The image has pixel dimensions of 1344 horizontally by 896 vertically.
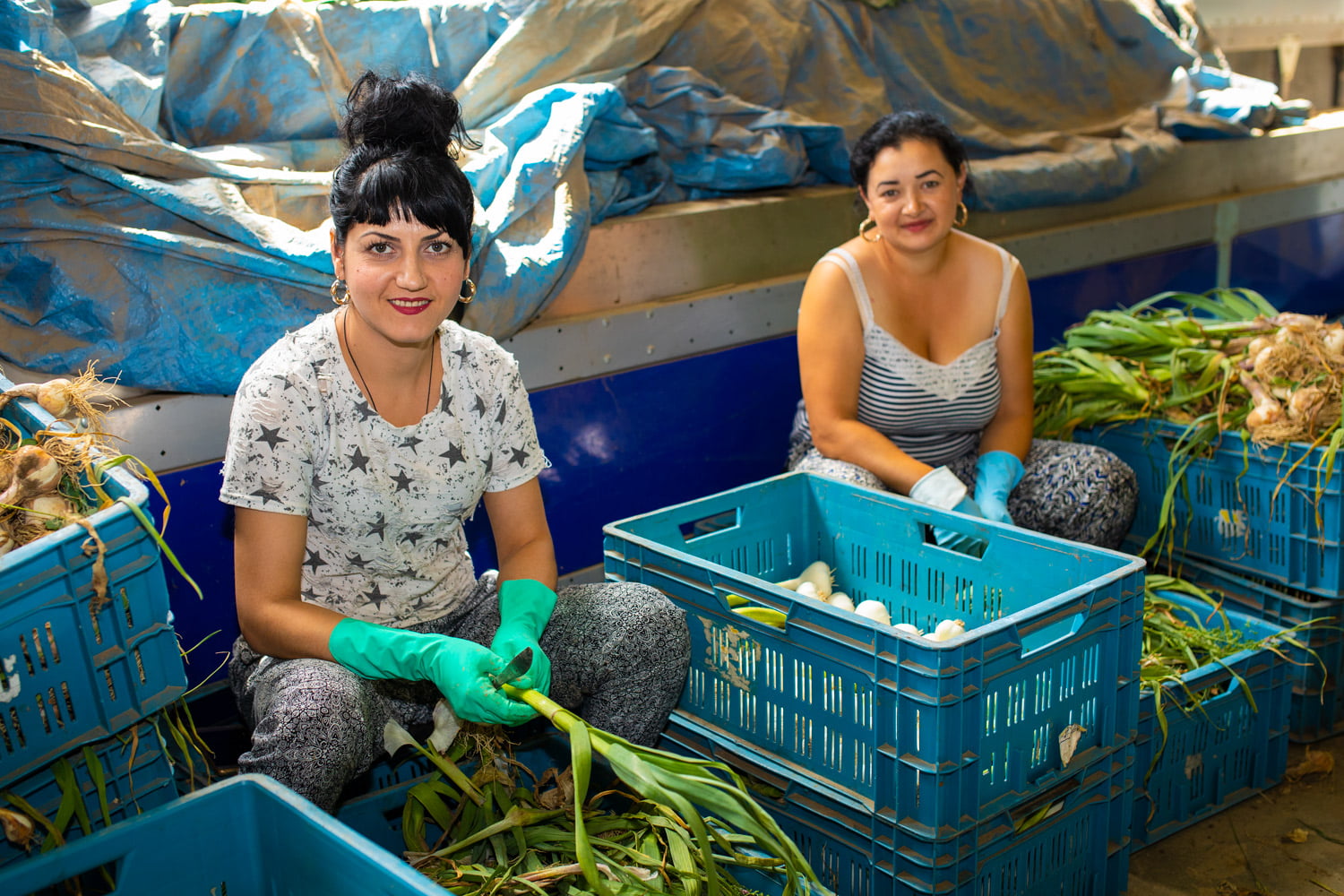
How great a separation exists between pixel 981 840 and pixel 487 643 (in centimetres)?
84

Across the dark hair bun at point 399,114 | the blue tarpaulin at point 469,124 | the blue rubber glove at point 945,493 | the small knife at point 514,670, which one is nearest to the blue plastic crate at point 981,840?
the small knife at point 514,670

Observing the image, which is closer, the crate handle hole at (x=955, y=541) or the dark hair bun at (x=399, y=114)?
the dark hair bun at (x=399, y=114)

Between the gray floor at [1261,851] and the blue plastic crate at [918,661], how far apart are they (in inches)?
15.8

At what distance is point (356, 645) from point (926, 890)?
89cm

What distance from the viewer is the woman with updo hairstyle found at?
172 cm

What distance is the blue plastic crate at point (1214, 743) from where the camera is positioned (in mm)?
2158

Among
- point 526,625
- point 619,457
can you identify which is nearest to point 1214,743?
point 526,625

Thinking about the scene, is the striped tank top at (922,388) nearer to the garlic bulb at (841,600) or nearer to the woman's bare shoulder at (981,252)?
the woman's bare shoulder at (981,252)

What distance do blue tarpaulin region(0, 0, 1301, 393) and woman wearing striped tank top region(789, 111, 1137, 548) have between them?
66 cm

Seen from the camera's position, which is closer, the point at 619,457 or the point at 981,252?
the point at 981,252

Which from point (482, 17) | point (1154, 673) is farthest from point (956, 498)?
point (482, 17)

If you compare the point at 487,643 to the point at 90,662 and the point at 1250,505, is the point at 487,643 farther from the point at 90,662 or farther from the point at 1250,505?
the point at 1250,505

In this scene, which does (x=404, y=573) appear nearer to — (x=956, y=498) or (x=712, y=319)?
(x=956, y=498)

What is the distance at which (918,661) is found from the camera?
5.37ft
